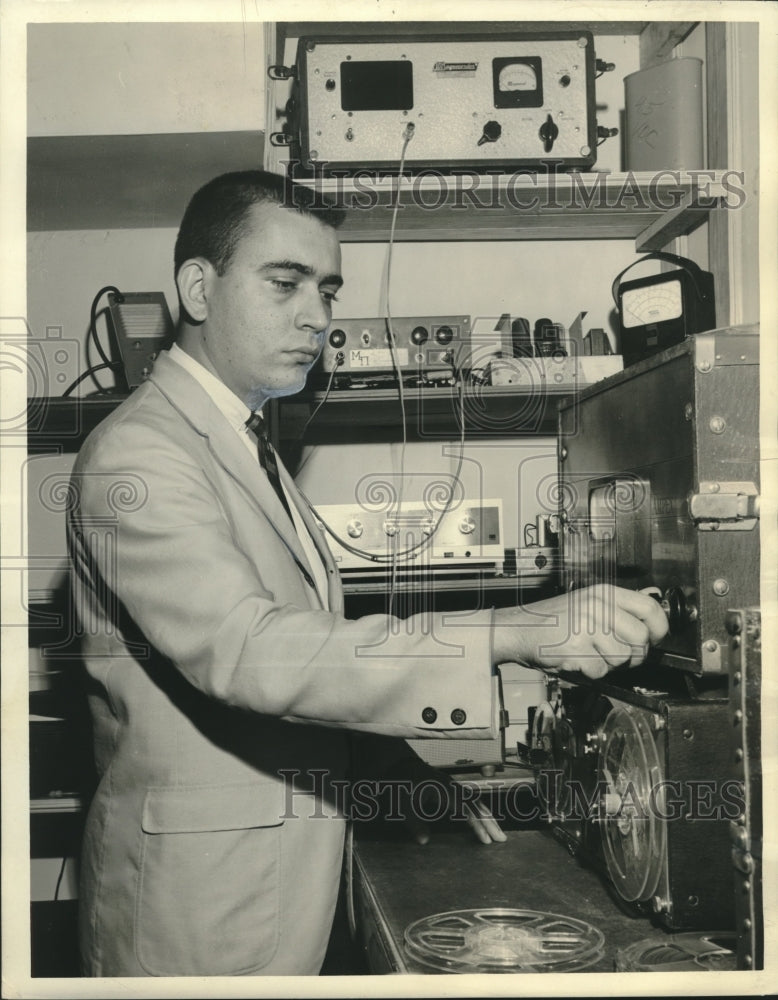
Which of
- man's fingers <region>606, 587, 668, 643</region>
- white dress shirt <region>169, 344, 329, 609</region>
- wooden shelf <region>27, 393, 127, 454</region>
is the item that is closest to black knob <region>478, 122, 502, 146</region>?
white dress shirt <region>169, 344, 329, 609</region>

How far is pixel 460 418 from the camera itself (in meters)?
2.21

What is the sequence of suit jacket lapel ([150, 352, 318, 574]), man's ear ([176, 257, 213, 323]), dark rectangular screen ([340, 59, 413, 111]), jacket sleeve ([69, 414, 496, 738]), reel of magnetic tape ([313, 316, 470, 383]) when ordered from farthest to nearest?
reel of magnetic tape ([313, 316, 470, 383]), dark rectangular screen ([340, 59, 413, 111]), man's ear ([176, 257, 213, 323]), suit jacket lapel ([150, 352, 318, 574]), jacket sleeve ([69, 414, 496, 738])

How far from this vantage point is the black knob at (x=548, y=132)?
1.90 meters

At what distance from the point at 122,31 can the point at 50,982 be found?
1.65 m

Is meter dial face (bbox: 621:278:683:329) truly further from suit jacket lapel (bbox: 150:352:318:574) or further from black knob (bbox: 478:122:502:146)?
suit jacket lapel (bbox: 150:352:318:574)

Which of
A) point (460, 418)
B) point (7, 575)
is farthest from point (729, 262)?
point (7, 575)

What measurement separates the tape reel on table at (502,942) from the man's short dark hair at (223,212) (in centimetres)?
105

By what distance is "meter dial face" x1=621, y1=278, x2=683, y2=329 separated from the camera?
5.20 feet

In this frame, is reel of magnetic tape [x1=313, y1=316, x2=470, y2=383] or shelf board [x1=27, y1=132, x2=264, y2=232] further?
reel of magnetic tape [x1=313, y1=316, x2=470, y2=383]

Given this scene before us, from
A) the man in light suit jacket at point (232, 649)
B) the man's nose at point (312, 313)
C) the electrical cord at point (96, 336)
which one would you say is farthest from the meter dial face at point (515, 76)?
the electrical cord at point (96, 336)

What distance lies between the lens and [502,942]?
3.85ft

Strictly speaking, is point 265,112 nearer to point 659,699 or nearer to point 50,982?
point 659,699

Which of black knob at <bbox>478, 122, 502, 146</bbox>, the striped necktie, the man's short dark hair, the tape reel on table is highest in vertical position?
black knob at <bbox>478, 122, 502, 146</bbox>

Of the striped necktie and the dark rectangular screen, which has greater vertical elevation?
the dark rectangular screen
